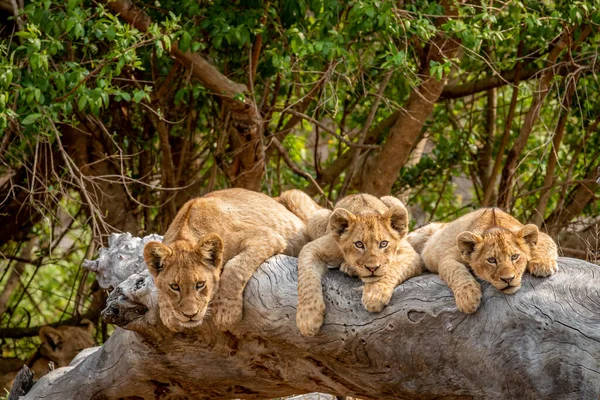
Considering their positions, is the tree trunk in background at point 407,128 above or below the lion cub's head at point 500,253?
above

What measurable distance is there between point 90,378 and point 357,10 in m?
3.33

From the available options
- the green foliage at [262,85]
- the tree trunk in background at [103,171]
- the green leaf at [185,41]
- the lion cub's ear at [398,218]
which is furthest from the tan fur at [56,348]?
the lion cub's ear at [398,218]

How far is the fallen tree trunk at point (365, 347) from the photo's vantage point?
15.0 ft

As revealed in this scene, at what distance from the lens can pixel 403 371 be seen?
5.03 metres

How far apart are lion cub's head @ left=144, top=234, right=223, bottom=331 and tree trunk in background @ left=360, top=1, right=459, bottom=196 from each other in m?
3.50

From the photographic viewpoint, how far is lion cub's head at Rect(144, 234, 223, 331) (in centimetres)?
515

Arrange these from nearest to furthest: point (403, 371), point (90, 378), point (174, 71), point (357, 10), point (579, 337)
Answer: point (579, 337) → point (403, 371) → point (90, 378) → point (357, 10) → point (174, 71)

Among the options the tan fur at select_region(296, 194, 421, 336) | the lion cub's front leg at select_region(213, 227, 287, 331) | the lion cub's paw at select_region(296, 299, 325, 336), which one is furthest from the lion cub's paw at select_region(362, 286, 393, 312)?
the lion cub's front leg at select_region(213, 227, 287, 331)

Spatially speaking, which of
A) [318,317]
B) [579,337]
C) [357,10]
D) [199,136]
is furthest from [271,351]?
[199,136]

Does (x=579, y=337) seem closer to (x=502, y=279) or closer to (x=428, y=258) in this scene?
(x=502, y=279)

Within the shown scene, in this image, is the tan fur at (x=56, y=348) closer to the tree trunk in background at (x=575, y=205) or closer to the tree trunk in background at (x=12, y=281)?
the tree trunk in background at (x=12, y=281)

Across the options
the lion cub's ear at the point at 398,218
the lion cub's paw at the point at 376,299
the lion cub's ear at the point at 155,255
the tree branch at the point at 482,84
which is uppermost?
the tree branch at the point at 482,84

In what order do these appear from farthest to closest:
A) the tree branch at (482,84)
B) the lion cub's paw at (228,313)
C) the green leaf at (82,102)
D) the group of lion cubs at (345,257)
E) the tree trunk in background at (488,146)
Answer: the tree trunk in background at (488,146) < the tree branch at (482,84) < the green leaf at (82,102) < the lion cub's paw at (228,313) < the group of lion cubs at (345,257)

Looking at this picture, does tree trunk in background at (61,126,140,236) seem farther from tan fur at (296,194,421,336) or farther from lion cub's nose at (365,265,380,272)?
lion cub's nose at (365,265,380,272)
